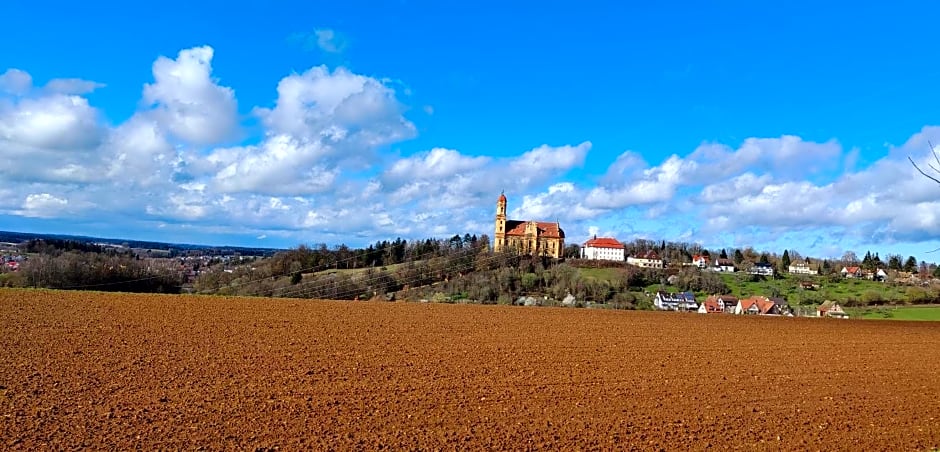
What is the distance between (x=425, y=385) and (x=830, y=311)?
37132 millimetres

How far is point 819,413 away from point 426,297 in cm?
3298

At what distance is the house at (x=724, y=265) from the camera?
6878 cm

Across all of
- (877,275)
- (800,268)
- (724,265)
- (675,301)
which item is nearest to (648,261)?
(724,265)

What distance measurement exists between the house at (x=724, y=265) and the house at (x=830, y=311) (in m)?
24.5

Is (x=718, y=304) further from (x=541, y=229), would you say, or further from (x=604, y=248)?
(x=604, y=248)

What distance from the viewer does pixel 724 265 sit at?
74.4 meters

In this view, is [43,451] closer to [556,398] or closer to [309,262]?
[556,398]

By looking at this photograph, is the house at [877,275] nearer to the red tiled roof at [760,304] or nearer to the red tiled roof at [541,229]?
the red tiled roof at [760,304]

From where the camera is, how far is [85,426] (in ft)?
29.1

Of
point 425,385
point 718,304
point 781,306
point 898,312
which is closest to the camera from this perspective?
point 425,385

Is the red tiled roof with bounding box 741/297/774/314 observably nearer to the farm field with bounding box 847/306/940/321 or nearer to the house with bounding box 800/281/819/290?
the farm field with bounding box 847/306/940/321

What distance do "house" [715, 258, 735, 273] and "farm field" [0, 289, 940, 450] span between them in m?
47.6

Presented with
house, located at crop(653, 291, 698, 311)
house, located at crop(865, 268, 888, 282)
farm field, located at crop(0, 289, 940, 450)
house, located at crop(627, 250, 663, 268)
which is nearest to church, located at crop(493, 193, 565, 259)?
house, located at crop(627, 250, 663, 268)

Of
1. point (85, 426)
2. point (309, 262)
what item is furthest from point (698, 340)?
point (309, 262)
